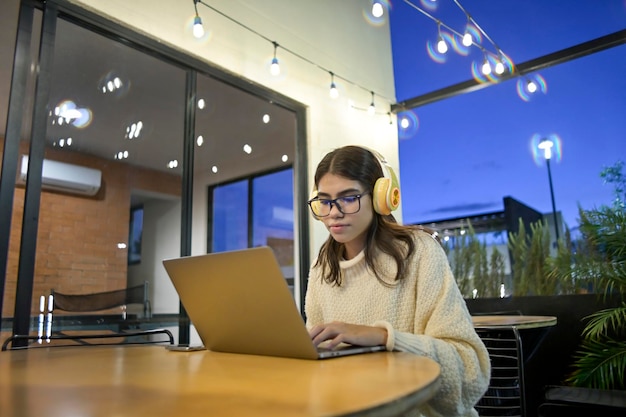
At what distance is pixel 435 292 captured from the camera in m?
1.13

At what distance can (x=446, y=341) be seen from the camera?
3.39ft

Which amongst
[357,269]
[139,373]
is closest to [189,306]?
[139,373]

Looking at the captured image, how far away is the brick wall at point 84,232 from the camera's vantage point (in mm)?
2561

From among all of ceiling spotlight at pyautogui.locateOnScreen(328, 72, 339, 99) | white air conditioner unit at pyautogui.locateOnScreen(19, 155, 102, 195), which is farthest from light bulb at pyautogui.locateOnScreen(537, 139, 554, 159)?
white air conditioner unit at pyautogui.locateOnScreen(19, 155, 102, 195)

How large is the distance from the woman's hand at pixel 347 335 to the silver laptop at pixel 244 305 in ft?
0.05

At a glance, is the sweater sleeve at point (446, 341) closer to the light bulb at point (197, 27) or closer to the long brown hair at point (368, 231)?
the long brown hair at point (368, 231)

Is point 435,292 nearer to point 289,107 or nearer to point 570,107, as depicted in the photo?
point 289,107

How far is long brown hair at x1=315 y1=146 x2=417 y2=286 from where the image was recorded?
1.25 metres

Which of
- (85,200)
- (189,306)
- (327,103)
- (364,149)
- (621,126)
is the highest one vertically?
(327,103)

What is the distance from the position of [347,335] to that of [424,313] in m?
0.25

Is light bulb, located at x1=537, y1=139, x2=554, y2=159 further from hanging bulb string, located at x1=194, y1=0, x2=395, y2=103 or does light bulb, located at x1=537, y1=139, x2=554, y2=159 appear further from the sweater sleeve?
the sweater sleeve

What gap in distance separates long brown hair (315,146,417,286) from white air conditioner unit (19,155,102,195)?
1.91m

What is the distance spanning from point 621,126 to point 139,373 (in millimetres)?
4920

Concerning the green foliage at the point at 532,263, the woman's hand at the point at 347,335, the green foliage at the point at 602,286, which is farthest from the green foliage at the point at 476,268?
the woman's hand at the point at 347,335
